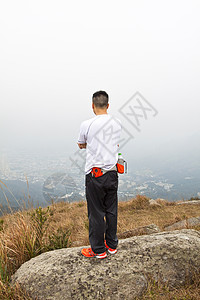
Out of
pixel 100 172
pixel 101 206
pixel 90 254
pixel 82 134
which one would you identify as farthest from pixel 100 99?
pixel 90 254

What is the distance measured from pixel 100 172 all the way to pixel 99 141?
1.65 ft

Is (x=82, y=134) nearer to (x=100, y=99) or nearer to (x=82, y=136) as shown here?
(x=82, y=136)

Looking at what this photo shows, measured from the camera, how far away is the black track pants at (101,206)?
2574 millimetres

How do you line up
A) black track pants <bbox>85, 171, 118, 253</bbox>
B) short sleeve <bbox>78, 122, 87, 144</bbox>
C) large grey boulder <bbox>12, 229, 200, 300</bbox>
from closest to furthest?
1. large grey boulder <bbox>12, 229, 200, 300</bbox>
2. black track pants <bbox>85, 171, 118, 253</bbox>
3. short sleeve <bbox>78, 122, 87, 144</bbox>

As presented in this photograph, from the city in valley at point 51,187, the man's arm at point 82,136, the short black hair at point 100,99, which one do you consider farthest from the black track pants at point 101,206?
the short black hair at point 100,99

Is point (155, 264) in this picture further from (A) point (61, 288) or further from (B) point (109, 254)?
(A) point (61, 288)

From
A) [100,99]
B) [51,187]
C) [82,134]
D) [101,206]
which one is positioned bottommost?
[51,187]

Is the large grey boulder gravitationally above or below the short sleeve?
below

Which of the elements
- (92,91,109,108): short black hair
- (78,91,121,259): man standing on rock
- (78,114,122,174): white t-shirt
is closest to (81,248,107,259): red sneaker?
(78,91,121,259): man standing on rock

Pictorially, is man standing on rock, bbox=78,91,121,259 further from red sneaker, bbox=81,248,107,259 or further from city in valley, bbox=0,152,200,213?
city in valley, bbox=0,152,200,213

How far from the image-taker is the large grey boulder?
2182 millimetres

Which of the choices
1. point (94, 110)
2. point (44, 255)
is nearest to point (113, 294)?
point (44, 255)

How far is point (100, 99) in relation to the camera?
2.70 m

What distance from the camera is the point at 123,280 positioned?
229 centimetres
